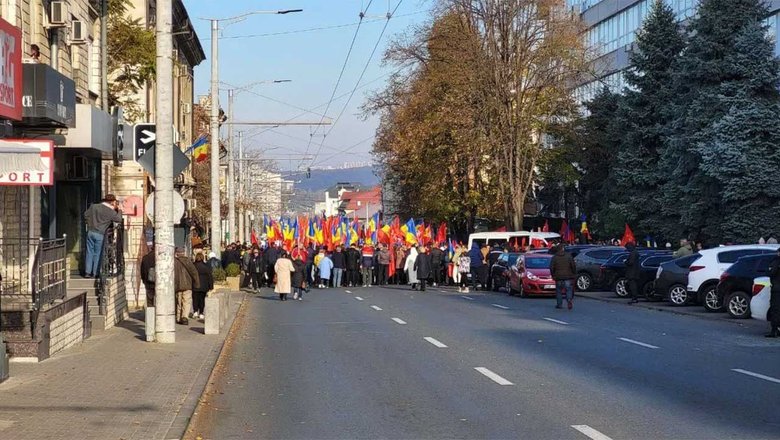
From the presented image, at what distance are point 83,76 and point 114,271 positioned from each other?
5012mm

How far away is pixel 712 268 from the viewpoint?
2688 centimetres

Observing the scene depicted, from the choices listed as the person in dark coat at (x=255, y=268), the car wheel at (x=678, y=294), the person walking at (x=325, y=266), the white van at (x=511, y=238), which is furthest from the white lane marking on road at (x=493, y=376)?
the white van at (x=511, y=238)

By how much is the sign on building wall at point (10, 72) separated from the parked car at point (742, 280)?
52.7ft

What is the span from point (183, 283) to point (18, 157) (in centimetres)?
890

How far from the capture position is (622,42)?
2520 inches

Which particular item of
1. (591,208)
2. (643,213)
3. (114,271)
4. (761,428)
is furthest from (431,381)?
(591,208)

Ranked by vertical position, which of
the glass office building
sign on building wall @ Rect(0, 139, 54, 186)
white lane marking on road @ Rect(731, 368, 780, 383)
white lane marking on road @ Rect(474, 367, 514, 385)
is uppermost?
the glass office building

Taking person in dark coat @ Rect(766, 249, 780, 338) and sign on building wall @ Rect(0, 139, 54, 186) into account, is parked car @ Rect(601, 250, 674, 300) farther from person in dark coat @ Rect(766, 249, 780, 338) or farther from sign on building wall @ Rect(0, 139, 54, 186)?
sign on building wall @ Rect(0, 139, 54, 186)

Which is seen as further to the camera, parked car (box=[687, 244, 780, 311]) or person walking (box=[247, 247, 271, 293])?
person walking (box=[247, 247, 271, 293])

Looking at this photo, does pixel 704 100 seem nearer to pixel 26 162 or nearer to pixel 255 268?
pixel 255 268

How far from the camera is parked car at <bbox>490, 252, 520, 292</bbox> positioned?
39.4 metres

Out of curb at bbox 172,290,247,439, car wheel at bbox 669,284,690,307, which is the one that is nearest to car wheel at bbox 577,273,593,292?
car wheel at bbox 669,284,690,307

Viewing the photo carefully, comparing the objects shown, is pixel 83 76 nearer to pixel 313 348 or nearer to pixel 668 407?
Result: pixel 313 348

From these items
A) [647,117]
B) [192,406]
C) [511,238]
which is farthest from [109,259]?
[647,117]
